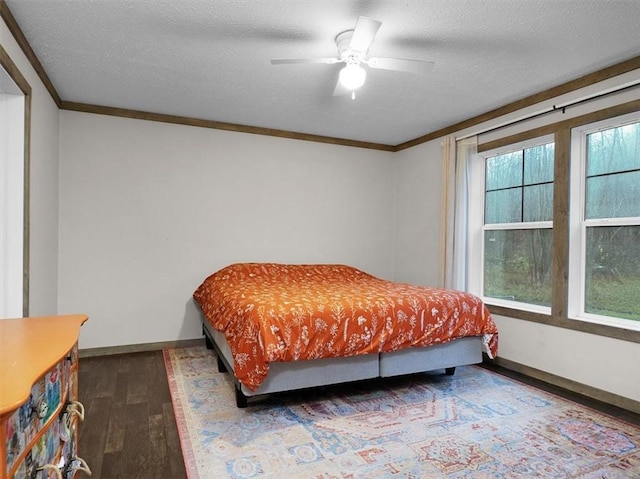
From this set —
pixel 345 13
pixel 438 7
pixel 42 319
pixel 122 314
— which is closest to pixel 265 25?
pixel 345 13

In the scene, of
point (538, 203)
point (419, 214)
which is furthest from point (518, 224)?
point (419, 214)

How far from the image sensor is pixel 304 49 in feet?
8.45

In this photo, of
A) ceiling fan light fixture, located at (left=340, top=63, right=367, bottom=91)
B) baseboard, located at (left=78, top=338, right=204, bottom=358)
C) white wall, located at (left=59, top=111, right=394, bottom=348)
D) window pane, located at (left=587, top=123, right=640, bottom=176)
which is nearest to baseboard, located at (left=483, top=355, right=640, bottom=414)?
window pane, located at (left=587, top=123, right=640, bottom=176)

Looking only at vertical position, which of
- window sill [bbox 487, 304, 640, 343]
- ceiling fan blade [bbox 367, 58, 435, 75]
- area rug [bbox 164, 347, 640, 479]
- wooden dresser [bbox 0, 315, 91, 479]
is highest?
ceiling fan blade [bbox 367, 58, 435, 75]

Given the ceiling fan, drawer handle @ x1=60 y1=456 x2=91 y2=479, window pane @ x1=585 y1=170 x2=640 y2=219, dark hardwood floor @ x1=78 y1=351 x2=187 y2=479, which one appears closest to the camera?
drawer handle @ x1=60 y1=456 x2=91 y2=479

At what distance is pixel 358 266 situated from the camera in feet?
16.3

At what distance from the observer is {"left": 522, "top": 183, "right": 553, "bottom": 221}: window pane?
333 centimetres

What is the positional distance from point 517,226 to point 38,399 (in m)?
3.70

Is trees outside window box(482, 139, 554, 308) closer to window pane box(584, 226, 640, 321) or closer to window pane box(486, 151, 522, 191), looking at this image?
window pane box(486, 151, 522, 191)

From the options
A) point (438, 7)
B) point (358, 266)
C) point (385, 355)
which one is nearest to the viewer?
point (438, 7)

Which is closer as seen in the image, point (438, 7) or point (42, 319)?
point (42, 319)

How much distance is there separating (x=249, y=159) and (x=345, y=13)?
2.45 metres

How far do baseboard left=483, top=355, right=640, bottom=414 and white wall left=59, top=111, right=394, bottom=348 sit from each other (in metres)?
2.13

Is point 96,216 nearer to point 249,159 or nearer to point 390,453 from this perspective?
point 249,159
